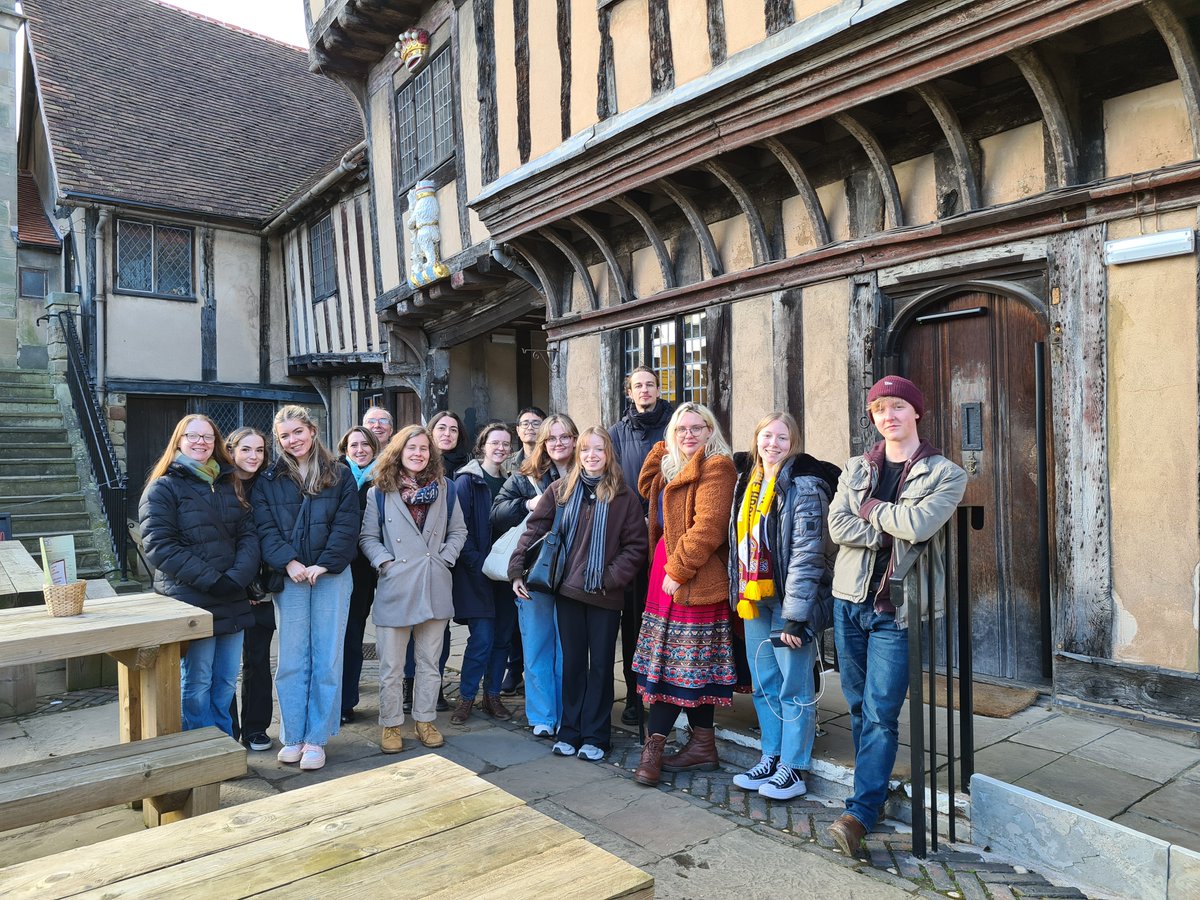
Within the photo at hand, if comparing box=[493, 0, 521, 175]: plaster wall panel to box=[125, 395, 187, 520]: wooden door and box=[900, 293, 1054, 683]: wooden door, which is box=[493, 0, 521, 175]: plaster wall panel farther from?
box=[125, 395, 187, 520]: wooden door

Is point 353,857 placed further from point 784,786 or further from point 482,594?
point 482,594

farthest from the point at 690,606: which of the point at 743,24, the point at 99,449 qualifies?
the point at 99,449

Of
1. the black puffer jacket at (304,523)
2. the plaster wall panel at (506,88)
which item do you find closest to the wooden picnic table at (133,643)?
the black puffer jacket at (304,523)

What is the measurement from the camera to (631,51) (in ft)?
19.7

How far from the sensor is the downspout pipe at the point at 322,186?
10875 millimetres

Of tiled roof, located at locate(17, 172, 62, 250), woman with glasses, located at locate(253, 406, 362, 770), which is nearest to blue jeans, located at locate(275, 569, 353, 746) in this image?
woman with glasses, located at locate(253, 406, 362, 770)

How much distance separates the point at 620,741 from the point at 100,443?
7.76m

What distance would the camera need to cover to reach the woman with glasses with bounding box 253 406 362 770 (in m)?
3.95

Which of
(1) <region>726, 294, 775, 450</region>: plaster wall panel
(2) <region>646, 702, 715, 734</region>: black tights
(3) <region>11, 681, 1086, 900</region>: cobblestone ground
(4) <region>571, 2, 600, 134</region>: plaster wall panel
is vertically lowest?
(3) <region>11, 681, 1086, 900</region>: cobblestone ground

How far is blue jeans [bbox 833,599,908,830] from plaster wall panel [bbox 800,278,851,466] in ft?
7.40

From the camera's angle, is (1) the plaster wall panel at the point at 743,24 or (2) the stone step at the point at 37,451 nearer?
(1) the plaster wall panel at the point at 743,24

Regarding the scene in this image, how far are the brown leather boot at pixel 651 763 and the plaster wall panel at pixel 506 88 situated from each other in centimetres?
545

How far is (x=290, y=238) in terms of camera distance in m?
13.8

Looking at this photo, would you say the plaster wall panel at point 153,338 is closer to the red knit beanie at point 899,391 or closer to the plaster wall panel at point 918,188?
the plaster wall panel at point 918,188
